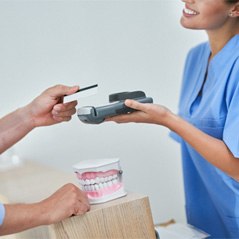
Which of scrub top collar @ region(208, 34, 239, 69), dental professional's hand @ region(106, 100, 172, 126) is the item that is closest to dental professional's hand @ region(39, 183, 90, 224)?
dental professional's hand @ region(106, 100, 172, 126)

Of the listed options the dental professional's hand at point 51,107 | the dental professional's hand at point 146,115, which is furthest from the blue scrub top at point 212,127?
the dental professional's hand at point 51,107

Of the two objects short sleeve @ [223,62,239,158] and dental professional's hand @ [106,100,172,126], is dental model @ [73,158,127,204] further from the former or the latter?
short sleeve @ [223,62,239,158]

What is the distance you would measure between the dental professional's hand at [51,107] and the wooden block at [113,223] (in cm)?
39

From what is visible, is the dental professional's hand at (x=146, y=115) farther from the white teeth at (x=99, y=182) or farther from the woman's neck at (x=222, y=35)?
the woman's neck at (x=222, y=35)

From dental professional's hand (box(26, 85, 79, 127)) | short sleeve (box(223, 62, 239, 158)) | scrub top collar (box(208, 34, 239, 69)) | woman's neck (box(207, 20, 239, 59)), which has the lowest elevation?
short sleeve (box(223, 62, 239, 158))

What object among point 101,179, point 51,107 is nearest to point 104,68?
point 51,107

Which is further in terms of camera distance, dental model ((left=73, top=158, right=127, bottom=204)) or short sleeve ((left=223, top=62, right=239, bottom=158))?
short sleeve ((left=223, top=62, right=239, bottom=158))

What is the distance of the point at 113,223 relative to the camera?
36.6 inches

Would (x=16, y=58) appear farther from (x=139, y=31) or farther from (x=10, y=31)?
(x=139, y=31)

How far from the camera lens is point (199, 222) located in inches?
56.7

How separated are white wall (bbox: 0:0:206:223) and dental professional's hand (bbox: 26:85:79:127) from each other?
0.32 meters

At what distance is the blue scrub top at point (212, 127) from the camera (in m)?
1.16

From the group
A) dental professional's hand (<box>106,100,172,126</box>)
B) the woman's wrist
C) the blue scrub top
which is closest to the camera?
dental professional's hand (<box>106,100,172,126</box>)

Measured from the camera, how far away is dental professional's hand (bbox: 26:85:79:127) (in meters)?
1.23
